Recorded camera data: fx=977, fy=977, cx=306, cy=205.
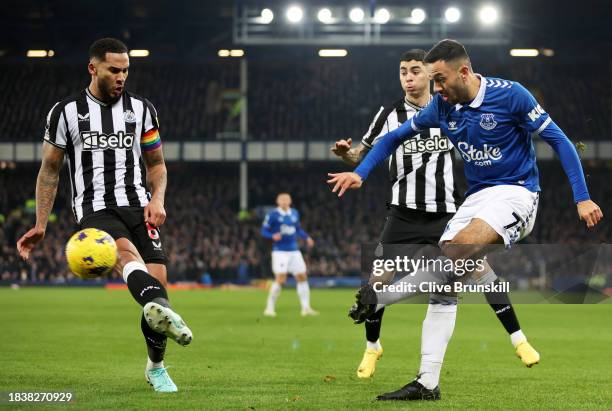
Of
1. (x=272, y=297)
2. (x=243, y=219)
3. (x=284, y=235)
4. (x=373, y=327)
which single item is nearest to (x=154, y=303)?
(x=373, y=327)

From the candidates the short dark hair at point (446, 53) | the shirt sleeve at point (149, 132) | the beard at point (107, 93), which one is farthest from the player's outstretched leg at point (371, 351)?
the beard at point (107, 93)

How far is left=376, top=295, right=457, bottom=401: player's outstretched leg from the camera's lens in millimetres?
6340

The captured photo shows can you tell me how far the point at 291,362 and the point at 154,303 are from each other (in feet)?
12.2

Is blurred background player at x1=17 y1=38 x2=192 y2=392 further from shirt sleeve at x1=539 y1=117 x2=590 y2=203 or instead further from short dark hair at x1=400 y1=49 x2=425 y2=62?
shirt sleeve at x1=539 y1=117 x2=590 y2=203

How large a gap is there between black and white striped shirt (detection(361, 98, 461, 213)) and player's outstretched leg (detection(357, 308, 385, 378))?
1020 mm

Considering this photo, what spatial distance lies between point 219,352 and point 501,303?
12.6ft

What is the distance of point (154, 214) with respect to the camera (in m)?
6.61

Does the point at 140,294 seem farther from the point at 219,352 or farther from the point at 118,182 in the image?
the point at 219,352

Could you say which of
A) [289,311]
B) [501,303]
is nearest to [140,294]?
[501,303]

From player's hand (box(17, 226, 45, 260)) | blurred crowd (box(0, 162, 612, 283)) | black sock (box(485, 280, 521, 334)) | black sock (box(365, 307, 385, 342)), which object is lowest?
blurred crowd (box(0, 162, 612, 283))

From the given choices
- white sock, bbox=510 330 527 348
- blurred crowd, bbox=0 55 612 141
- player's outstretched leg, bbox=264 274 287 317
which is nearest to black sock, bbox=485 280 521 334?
white sock, bbox=510 330 527 348

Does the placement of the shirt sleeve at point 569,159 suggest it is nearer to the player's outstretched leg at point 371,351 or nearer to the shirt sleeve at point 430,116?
the shirt sleeve at point 430,116

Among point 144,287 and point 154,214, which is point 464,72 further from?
point 144,287

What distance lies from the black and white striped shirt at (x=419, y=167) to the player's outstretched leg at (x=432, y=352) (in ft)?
6.21
